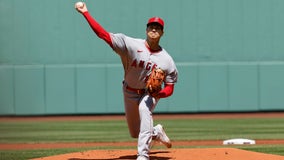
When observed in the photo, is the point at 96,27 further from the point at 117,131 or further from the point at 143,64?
the point at 117,131

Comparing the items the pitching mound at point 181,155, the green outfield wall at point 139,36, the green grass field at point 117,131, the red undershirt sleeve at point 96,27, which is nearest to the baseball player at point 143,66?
the red undershirt sleeve at point 96,27

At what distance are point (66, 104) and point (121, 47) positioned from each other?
11.0m

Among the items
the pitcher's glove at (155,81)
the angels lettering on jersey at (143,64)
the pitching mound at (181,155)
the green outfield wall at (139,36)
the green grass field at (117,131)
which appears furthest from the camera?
the green outfield wall at (139,36)

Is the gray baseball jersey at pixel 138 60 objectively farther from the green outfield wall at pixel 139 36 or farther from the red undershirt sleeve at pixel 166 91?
the green outfield wall at pixel 139 36

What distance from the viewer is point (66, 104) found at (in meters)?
18.9

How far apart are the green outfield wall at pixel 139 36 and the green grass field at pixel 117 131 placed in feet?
4.22

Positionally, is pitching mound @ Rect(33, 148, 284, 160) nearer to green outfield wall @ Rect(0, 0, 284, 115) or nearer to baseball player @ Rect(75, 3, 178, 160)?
Answer: baseball player @ Rect(75, 3, 178, 160)

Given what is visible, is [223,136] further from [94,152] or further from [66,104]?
[66,104]

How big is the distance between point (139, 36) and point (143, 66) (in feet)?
35.5

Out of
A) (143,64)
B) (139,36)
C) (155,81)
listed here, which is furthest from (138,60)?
(139,36)

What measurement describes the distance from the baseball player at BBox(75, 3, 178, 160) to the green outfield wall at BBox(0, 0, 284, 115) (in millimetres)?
10574

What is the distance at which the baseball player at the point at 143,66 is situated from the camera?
26.4 feet

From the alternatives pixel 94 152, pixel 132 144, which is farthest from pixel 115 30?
pixel 94 152

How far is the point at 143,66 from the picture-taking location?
8141 millimetres
